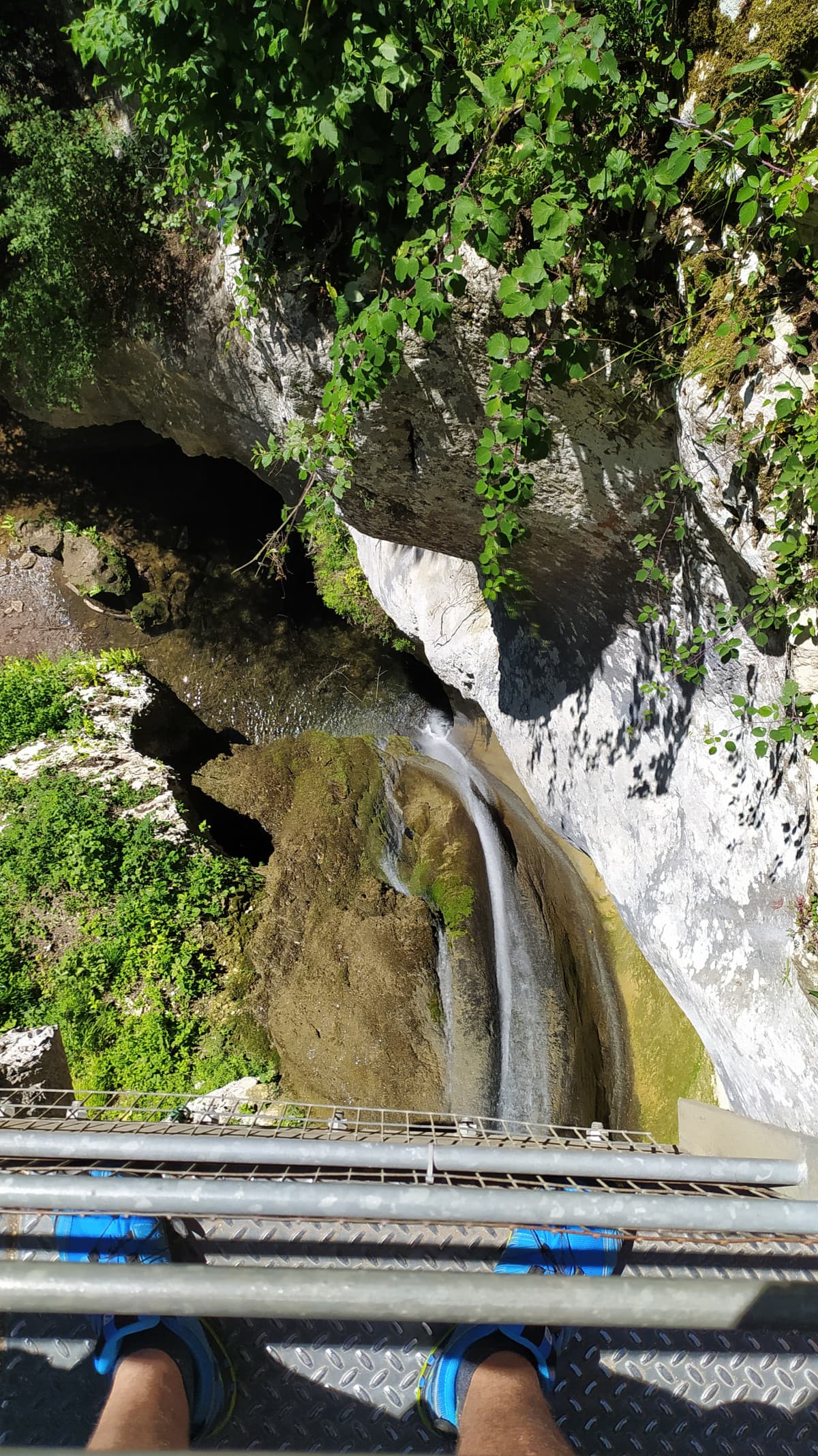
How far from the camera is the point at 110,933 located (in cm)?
663

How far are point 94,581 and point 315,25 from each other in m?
7.26

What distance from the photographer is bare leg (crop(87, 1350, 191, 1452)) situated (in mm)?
1726

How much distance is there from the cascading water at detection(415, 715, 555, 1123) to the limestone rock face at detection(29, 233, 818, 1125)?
121 centimetres

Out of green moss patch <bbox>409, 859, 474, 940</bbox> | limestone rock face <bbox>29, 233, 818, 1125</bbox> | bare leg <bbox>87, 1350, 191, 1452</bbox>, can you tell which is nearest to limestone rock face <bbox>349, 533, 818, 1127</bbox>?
limestone rock face <bbox>29, 233, 818, 1125</bbox>

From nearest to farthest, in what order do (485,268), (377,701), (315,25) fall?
(315,25), (485,268), (377,701)

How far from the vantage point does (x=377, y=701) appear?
8523 millimetres

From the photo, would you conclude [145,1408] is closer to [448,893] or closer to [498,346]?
[498,346]

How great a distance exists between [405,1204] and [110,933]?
590 centimetres

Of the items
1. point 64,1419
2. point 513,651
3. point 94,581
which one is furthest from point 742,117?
point 94,581

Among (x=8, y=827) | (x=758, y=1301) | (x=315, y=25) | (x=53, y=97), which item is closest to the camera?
(x=758, y=1301)

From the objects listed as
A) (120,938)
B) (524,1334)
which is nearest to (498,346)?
(524,1334)

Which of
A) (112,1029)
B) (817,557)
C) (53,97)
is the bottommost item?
(112,1029)

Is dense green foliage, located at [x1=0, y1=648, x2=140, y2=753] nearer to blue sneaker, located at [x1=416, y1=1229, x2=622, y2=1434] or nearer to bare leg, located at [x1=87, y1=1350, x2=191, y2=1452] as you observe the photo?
bare leg, located at [x1=87, y1=1350, x2=191, y2=1452]

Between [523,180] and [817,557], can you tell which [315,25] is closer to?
[523,180]
